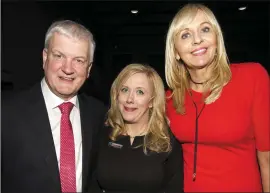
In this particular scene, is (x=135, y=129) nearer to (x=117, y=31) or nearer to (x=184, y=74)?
(x=184, y=74)

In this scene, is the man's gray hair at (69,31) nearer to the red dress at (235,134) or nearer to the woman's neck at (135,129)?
the woman's neck at (135,129)

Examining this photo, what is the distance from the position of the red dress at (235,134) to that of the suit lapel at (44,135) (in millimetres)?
809

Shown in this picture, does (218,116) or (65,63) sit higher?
(65,63)

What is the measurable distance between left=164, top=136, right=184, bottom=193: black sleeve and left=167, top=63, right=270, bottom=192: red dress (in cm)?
7

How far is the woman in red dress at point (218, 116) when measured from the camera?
68.4 inches

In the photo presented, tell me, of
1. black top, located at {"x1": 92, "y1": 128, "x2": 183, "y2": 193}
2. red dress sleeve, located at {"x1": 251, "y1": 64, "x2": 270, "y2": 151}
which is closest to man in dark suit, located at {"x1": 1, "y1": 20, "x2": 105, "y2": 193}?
black top, located at {"x1": 92, "y1": 128, "x2": 183, "y2": 193}

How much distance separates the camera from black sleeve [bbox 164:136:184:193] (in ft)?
6.06

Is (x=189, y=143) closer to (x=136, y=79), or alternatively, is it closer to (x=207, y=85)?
(x=207, y=85)

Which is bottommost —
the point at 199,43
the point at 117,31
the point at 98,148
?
the point at 98,148

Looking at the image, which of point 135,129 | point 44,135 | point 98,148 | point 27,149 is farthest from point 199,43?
point 27,149

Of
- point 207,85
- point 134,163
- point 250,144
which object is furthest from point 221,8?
point 134,163

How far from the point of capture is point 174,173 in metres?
1.86

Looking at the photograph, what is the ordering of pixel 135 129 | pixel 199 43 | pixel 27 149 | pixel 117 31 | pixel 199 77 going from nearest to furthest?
pixel 27 149, pixel 199 43, pixel 199 77, pixel 135 129, pixel 117 31

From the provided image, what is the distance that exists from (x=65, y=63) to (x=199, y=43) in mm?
806
